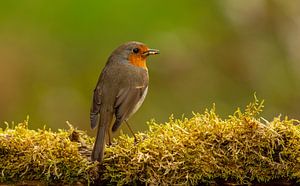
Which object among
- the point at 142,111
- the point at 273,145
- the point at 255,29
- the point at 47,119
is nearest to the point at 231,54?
the point at 255,29

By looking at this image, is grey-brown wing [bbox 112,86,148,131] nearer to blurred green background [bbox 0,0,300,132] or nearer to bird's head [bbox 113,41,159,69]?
bird's head [bbox 113,41,159,69]

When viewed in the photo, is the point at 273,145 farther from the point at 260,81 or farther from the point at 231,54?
the point at 231,54

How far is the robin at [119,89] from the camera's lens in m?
6.34

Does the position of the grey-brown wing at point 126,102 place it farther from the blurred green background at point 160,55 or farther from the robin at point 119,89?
the blurred green background at point 160,55

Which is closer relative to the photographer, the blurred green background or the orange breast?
the orange breast

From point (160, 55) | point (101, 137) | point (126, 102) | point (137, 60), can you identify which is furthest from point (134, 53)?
point (160, 55)

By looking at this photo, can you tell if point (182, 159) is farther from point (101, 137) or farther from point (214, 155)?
point (101, 137)

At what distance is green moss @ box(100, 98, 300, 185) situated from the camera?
538 cm

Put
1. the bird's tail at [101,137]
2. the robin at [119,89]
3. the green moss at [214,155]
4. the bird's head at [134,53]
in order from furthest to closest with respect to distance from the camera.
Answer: the bird's head at [134,53]
the robin at [119,89]
the bird's tail at [101,137]
the green moss at [214,155]

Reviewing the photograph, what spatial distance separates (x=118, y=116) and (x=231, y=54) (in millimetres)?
5321

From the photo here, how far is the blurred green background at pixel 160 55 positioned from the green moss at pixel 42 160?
477 centimetres

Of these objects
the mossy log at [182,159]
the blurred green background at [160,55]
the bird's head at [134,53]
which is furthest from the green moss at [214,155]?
the blurred green background at [160,55]

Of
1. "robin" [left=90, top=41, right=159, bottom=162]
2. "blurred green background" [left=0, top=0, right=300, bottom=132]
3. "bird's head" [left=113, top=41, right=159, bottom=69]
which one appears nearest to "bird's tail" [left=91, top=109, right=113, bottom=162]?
"robin" [left=90, top=41, right=159, bottom=162]

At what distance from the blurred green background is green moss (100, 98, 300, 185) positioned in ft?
15.4
